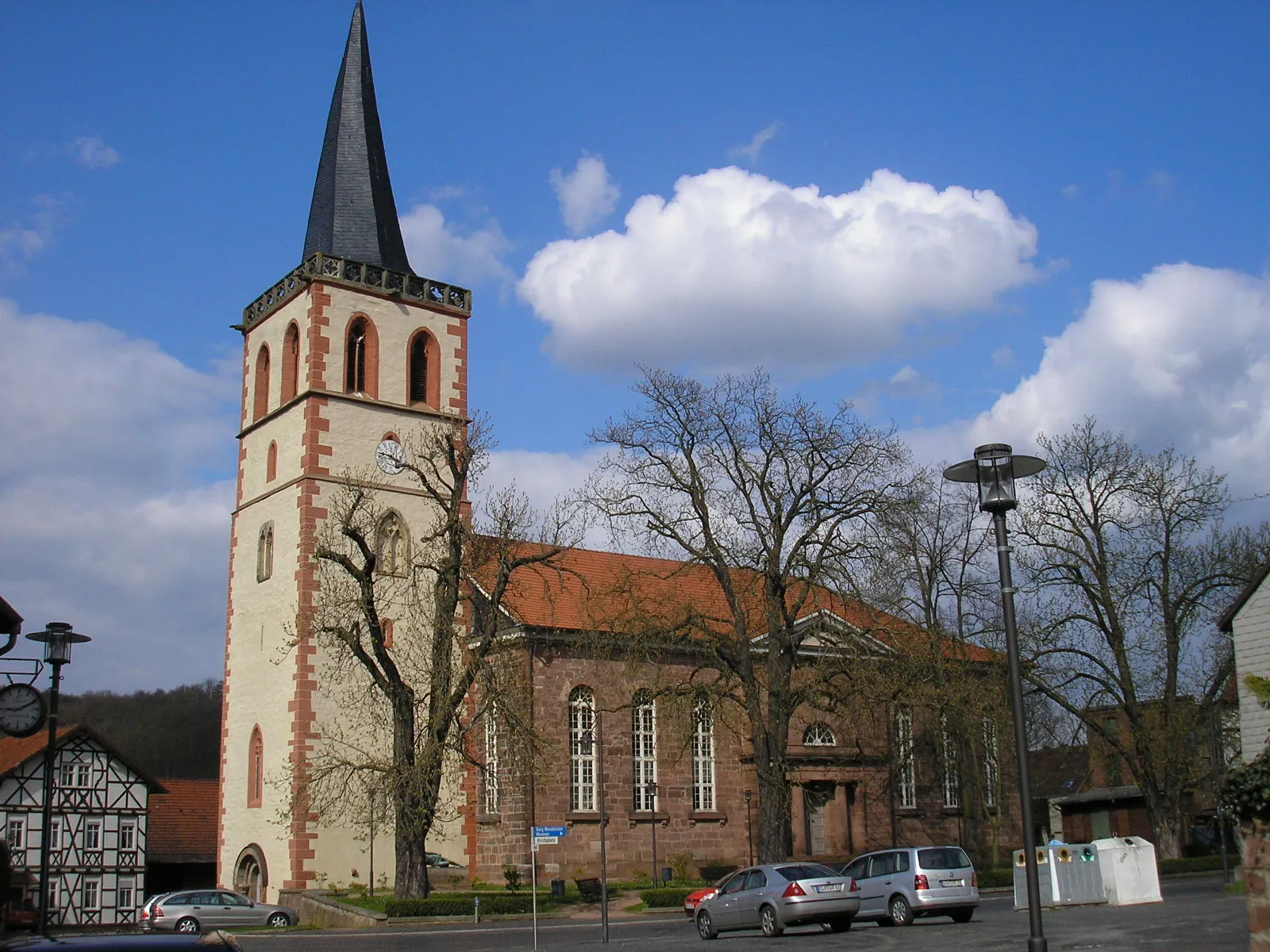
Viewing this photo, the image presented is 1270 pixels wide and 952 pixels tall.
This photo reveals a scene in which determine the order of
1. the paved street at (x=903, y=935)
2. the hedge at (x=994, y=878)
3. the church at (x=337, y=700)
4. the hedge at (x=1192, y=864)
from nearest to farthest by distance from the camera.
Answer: the paved street at (x=903, y=935) < the church at (x=337, y=700) < the hedge at (x=994, y=878) < the hedge at (x=1192, y=864)

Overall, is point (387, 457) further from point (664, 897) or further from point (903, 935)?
point (903, 935)

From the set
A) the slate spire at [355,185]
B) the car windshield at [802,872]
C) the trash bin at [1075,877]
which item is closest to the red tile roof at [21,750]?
the slate spire at [355,185]

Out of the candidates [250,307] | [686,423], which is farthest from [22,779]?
[686,423]

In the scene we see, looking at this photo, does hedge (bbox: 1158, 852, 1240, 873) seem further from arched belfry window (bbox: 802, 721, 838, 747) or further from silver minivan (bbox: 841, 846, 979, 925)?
silver minivan (bbox: 841, 846, 979, 925)

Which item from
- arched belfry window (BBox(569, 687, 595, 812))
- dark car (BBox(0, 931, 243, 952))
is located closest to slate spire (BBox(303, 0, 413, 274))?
arched belfry window (BBox(569, 687, 595, 812))

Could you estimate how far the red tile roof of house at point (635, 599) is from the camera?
109ft

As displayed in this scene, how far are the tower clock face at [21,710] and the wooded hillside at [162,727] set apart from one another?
69.9 metres

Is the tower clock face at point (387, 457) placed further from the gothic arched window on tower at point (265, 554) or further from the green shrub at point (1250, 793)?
the green shrub at point (1250, 793)

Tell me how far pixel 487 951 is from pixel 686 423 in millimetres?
15652

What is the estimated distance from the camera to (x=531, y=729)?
32062mm

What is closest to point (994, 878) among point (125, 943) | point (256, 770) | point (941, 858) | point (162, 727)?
point (941, 858)

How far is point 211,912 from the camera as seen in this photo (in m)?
32.7

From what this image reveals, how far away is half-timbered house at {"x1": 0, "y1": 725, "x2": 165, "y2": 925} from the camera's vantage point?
45000 millimetres

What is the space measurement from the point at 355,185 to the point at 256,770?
18617mm
